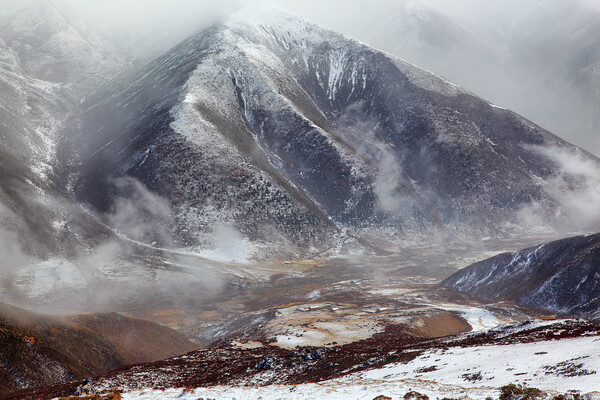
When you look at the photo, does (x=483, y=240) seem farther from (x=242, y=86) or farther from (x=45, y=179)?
(x=45, y=179)

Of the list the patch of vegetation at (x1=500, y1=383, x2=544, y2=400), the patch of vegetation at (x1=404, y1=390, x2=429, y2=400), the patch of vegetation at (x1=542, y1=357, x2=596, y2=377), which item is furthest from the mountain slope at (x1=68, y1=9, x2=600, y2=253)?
the patch of vegetation at (x1=500, y1=383, x2=544, y2=400)

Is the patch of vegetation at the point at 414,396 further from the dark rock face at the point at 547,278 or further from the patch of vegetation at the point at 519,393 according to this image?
the dark rock face at the point at 547,278

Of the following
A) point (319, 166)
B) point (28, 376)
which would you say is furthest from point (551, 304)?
point (319, 166)

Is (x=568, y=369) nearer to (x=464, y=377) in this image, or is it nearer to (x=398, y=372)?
(x=464, y=377)

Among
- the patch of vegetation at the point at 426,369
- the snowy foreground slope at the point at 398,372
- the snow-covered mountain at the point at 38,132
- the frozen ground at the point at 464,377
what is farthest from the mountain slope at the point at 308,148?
the patch of vegetation at the point at 426,369

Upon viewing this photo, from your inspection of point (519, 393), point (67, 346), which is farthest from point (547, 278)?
point (67, 346)

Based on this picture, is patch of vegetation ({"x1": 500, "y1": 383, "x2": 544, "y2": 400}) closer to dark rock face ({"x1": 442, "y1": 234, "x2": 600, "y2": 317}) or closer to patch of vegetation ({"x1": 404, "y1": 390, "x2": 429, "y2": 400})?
patch of vegetation ({"x1": 404, "y1": 390, "x2": 429, "y2": 400})
